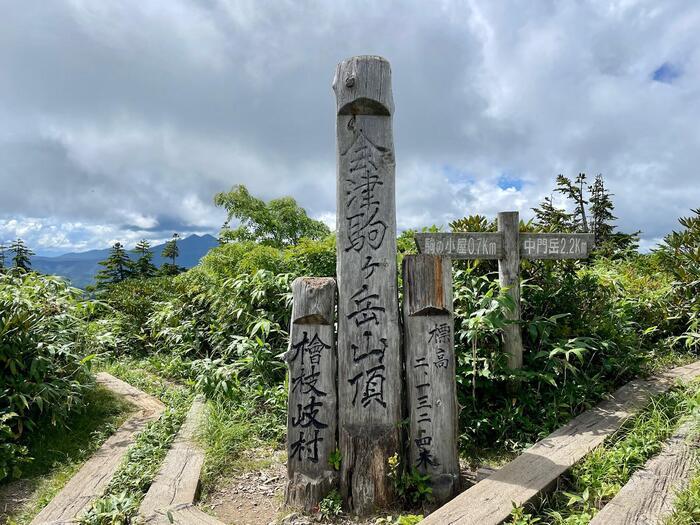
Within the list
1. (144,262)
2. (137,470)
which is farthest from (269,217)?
(137,470)

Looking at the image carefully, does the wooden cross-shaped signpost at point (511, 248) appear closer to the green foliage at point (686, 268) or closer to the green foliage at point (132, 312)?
the green foliage at point (686, 268)

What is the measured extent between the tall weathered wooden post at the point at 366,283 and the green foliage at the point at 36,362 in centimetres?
291

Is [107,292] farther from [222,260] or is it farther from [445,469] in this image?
[445,469]

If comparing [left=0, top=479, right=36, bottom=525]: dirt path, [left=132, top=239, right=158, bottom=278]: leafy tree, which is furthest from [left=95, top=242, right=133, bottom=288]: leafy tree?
[left=0, top=479, right=36, bottom=525]: dirt path

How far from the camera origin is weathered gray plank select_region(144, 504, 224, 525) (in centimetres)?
292

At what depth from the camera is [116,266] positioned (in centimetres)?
2228

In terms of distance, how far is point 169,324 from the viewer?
24.8ft

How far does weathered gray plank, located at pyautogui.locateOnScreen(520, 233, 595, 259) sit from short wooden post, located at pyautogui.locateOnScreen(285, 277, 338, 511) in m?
2.39

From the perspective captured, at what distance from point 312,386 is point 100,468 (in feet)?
6.62

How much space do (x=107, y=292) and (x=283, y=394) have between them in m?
6.95

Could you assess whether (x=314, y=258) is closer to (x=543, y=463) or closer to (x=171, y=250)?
(x=543, y=463)

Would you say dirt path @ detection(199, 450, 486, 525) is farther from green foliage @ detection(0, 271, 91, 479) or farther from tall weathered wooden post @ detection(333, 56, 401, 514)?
green foliage @ detection(0, 271, 91, 479)

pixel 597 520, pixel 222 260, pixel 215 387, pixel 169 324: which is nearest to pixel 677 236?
pixel 597 520

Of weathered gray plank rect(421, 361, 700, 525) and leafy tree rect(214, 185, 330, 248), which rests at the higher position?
leafy tree rect(214, 185, 330, 248)
